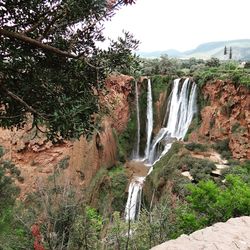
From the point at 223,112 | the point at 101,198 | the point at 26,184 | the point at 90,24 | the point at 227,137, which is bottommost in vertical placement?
the point at 101,198

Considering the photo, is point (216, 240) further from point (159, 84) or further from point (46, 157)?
point (159, 84)

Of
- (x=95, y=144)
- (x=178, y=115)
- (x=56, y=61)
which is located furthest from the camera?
(x=178, y=115)

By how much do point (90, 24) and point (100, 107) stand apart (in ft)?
3.80

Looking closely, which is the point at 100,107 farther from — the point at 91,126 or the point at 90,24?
the point at 90,24

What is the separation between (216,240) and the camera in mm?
4852

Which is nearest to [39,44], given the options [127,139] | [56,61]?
[56,61]

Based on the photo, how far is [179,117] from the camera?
30.5 m

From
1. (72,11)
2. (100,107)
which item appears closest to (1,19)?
(72,11)

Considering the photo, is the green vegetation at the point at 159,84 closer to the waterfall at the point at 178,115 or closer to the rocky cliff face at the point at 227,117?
the waterfall at the point at 178,115

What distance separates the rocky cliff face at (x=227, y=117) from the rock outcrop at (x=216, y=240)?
64.2ft

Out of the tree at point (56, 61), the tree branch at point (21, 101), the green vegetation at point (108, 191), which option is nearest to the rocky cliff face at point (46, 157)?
the green vegetation at point (108, 191)

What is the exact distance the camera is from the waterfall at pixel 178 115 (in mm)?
29959

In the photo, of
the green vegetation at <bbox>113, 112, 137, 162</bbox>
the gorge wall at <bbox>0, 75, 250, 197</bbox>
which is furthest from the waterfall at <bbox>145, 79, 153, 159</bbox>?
the gorge wall at <bbox>0, 75, 250, 197</bbox>

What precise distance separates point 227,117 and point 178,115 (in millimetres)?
5095
